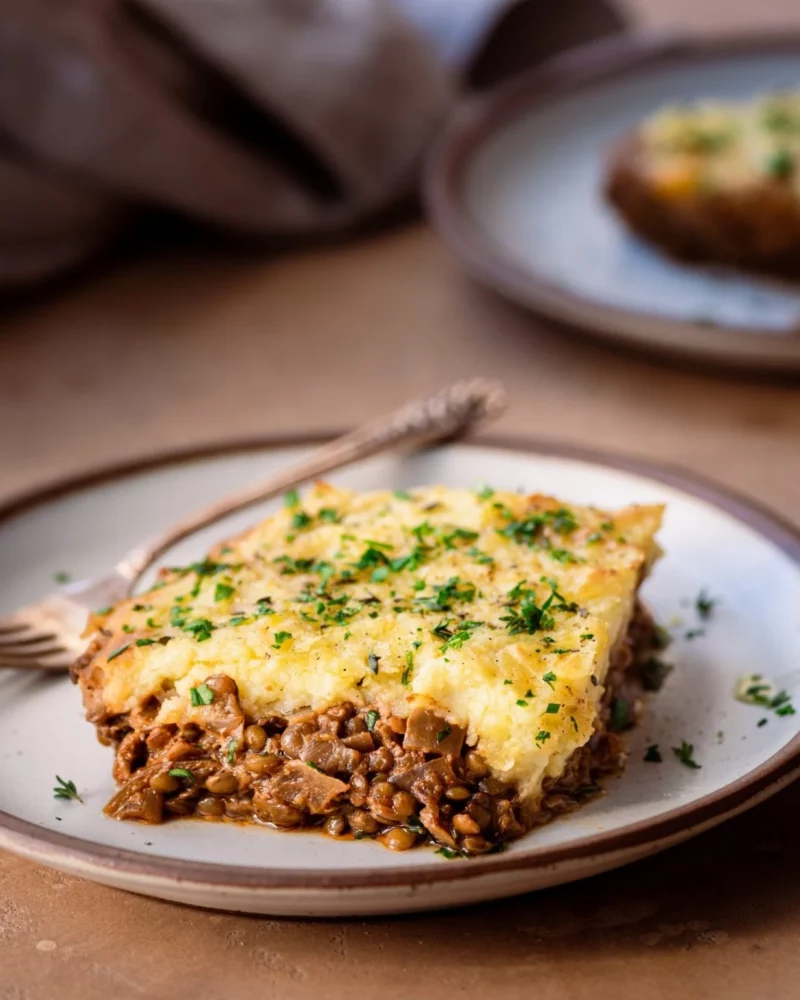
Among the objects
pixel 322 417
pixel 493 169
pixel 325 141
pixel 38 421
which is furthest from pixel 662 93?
pixel 38 421

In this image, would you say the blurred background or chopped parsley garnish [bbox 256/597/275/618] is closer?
chopped parsley garnish [bbox 256/597/275/618]

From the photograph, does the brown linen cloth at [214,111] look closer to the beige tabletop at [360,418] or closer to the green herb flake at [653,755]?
the beige tabletop at [360,418]

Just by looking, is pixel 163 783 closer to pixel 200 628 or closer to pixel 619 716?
pixel 200 628

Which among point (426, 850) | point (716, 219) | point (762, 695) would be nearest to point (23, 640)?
point (426, 850)

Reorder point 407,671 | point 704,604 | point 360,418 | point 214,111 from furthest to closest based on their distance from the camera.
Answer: point 214,111
point 360,418
point 704,604
point 407,671

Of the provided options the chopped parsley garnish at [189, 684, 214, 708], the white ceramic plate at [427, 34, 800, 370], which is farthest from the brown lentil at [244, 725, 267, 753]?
the white ceramic plate at [427, 34, 800, 370]

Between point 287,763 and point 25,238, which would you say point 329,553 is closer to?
point 287,763

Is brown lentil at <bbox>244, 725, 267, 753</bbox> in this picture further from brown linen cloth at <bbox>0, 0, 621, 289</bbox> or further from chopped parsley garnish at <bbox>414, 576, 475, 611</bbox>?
brown linen cloth at <bbox>0, 0, 621, 289</bbox>
